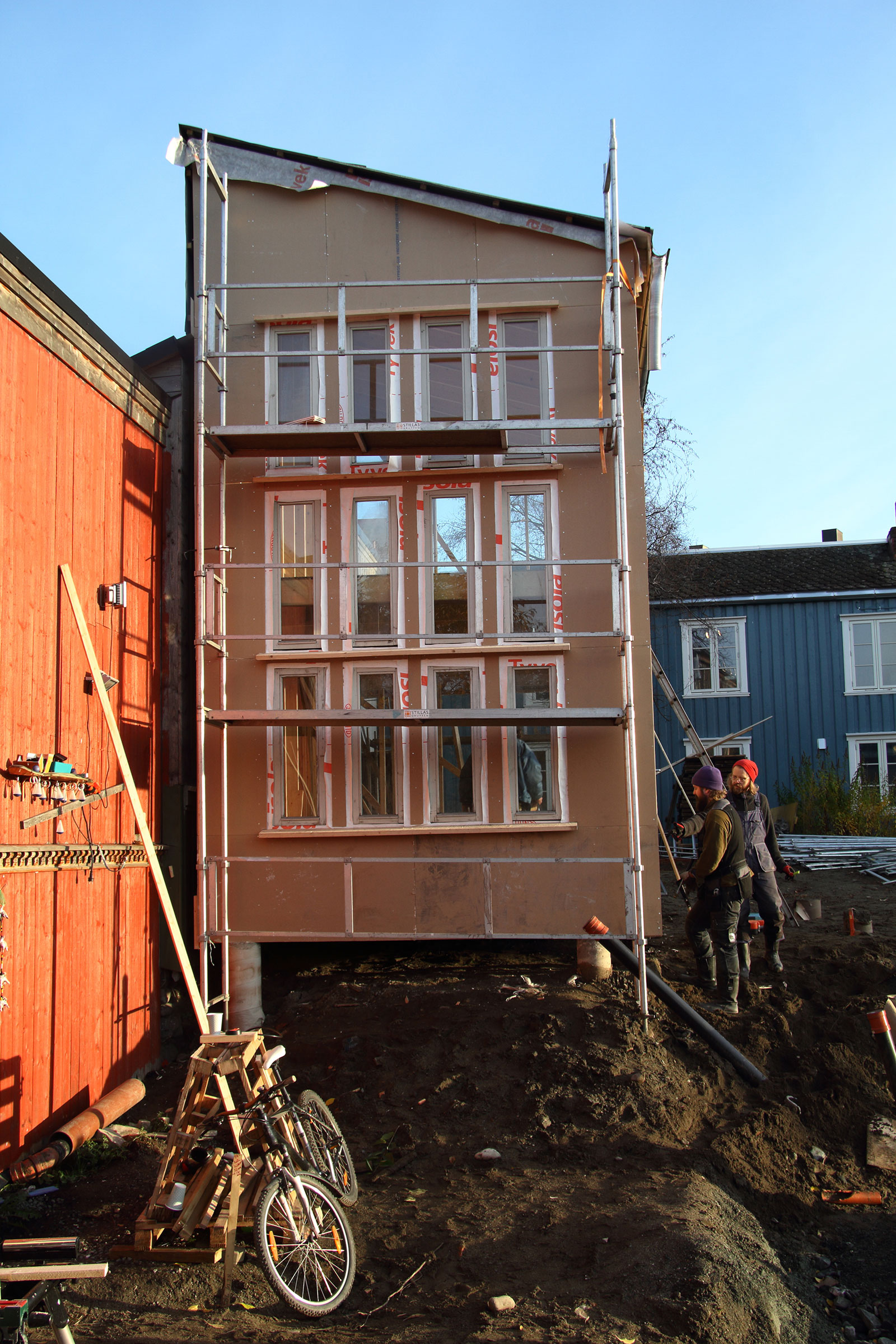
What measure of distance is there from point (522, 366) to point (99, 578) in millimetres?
4779

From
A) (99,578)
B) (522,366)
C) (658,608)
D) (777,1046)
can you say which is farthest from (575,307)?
(658,608)

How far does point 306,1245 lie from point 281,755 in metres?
5.35

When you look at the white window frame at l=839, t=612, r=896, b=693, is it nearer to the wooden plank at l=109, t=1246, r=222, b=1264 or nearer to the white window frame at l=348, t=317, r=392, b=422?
the white window frame at l=348, t=317, r=392, b=422

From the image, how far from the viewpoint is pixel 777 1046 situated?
Result: 8.18 metres

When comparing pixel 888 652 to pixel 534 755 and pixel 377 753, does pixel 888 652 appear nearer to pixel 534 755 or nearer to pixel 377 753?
pixel 534 755

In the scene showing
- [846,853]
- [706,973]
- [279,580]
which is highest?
[279,580]

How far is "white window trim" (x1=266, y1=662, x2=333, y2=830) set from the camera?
976cm

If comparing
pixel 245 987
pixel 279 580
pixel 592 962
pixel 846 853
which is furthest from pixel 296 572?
pixel 846 853

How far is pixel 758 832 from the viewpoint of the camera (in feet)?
31.1

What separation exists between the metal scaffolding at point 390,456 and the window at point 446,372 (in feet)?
0.94

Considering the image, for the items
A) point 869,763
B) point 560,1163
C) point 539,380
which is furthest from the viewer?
point 869,763

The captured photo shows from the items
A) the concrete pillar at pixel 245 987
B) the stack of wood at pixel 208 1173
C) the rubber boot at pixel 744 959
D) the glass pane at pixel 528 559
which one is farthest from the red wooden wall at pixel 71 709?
the rubber boot at pixel 744 959

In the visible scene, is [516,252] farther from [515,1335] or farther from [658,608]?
[658,608]

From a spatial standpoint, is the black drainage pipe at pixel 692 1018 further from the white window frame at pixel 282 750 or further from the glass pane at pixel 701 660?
the glass pane at pixel 701 660
